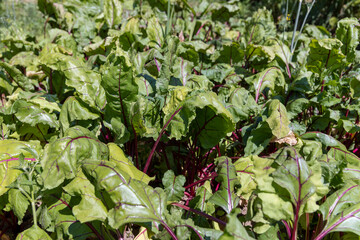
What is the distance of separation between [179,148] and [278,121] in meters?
0.62

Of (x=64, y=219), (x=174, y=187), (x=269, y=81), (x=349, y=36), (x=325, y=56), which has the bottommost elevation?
(x=64, y=219)

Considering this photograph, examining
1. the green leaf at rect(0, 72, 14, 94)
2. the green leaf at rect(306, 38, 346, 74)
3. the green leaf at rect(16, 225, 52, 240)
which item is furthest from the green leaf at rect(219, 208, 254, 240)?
the green leaf at rect(0, 72, 14, 94)

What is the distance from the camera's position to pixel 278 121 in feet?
5.35

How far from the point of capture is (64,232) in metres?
1.42

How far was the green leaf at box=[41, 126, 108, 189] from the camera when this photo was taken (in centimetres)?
134

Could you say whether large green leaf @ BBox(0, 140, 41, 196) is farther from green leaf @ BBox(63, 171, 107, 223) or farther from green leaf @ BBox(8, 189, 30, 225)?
green leaf @ BBox(63, 171, 107, 223)

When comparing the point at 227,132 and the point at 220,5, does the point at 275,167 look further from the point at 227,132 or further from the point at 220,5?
the point at 220,5

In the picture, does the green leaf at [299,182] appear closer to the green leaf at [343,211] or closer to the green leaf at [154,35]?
the green leaf at [343,211]

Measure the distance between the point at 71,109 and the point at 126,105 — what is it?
0.33 meters

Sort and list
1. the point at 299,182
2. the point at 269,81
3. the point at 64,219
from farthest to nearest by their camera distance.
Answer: the point at 269,81
the point at 64,219
the point at 299,182

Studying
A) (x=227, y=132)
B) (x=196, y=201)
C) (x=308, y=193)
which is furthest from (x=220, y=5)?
(x=308, y=193)

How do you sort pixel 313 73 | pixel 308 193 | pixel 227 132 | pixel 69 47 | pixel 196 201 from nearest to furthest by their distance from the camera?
1. pixel 308 193
2. pixel 196 201
3. pixel 227 132
4. pixel 313 73
5. pixel 69 47

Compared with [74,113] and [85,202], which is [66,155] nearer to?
[85,202]

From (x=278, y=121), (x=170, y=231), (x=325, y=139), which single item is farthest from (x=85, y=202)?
(x=325, y=139)
